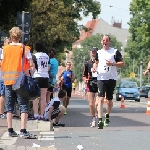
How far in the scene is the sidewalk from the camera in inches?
409

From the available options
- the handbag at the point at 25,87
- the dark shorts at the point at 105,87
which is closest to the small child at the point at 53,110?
the dark shorts at the point at 105,87

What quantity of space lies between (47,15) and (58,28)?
8.90 ft

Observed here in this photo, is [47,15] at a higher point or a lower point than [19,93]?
higher

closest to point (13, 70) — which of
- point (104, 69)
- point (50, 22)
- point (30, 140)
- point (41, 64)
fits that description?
point (30, 140)

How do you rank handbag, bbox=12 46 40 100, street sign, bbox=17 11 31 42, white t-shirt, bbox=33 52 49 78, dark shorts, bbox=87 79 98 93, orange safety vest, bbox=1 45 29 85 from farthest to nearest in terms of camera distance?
street sign, bbox=17 11 31 42 < dark shorts, bbox=87 79 98 93 < white t-shirt, bbox=33 52 49 78 < orange safety vest, bbox=1 45 29 85 < handbag, bbox=12 46 40 100

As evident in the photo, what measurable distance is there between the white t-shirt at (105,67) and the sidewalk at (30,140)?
187 cm

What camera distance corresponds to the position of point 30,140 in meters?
12.0

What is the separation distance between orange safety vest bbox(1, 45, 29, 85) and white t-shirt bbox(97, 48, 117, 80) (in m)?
3.66

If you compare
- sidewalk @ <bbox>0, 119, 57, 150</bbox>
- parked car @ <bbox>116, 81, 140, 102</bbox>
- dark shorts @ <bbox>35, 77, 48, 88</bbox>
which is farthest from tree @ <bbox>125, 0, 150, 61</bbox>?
sidewalk @ <bbox>0, 119, 57, 150</bbox>

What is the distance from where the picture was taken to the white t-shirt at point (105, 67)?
1586cm

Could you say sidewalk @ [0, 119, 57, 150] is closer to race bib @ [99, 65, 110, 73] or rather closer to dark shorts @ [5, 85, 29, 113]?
dark shorts @ [5, 85, 29, 113]

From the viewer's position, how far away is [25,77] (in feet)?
40.7

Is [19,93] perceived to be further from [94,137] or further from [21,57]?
[94,137]

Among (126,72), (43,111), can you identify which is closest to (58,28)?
(43,111)
